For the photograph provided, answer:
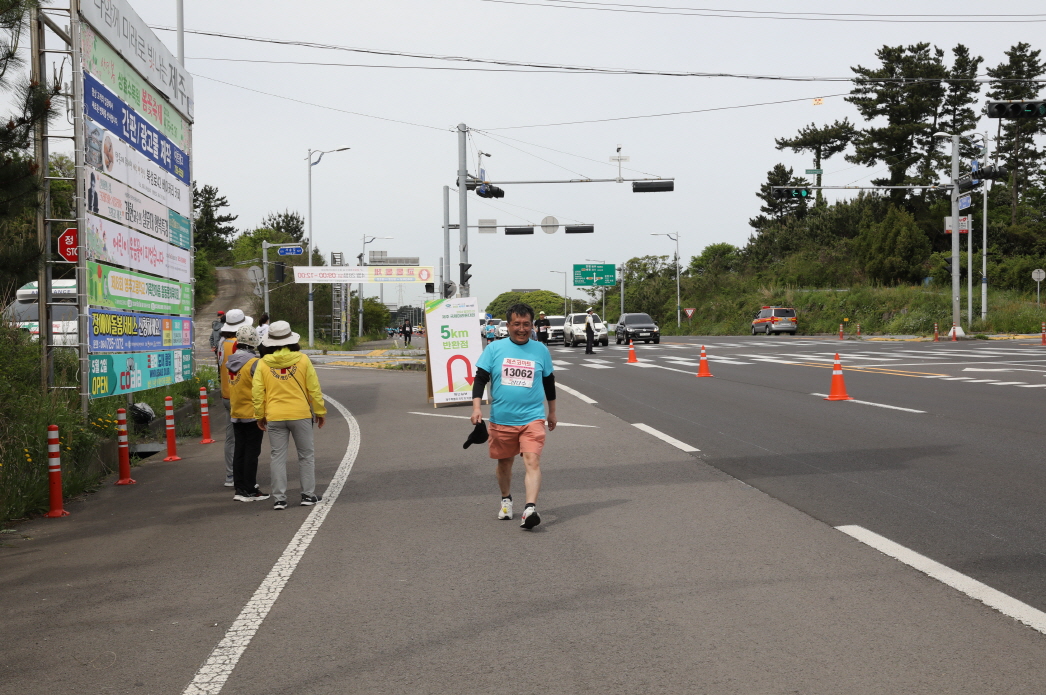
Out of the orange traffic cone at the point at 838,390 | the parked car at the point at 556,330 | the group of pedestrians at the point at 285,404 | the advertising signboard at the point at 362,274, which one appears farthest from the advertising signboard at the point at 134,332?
the parked car at the point at 556,330

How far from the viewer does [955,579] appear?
17.5 feet

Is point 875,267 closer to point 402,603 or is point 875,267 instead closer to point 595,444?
point 595,444

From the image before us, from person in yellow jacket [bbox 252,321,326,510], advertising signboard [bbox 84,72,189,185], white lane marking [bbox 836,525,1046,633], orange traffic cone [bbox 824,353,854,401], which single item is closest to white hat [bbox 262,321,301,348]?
person in yellow jacket [bbox 252,321,326,510]

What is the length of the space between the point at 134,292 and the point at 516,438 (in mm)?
8420

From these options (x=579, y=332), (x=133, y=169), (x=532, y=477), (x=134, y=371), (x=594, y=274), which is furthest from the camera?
(x=594, y=274)

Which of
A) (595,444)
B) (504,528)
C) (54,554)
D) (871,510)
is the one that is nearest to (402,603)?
(504,528)

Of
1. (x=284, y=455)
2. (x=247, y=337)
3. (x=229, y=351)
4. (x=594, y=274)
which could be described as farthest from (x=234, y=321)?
(x=594, y=274)

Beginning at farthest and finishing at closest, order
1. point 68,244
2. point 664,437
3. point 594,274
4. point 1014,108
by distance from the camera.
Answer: point 594,274
point 1014,108
point 664,437
point 68,244

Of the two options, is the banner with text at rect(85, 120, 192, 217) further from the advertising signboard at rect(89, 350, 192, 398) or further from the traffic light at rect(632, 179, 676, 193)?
the traffic light at rect(632, 179, 676, 193)

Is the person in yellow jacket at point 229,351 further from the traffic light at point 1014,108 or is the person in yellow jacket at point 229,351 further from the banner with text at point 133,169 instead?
the traffic light at point 1014,108

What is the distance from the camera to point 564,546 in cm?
655

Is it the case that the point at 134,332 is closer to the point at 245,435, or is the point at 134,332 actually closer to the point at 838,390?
the point at 245,435

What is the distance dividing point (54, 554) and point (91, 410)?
5.77m

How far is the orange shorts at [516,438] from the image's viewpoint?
741 centimetres
